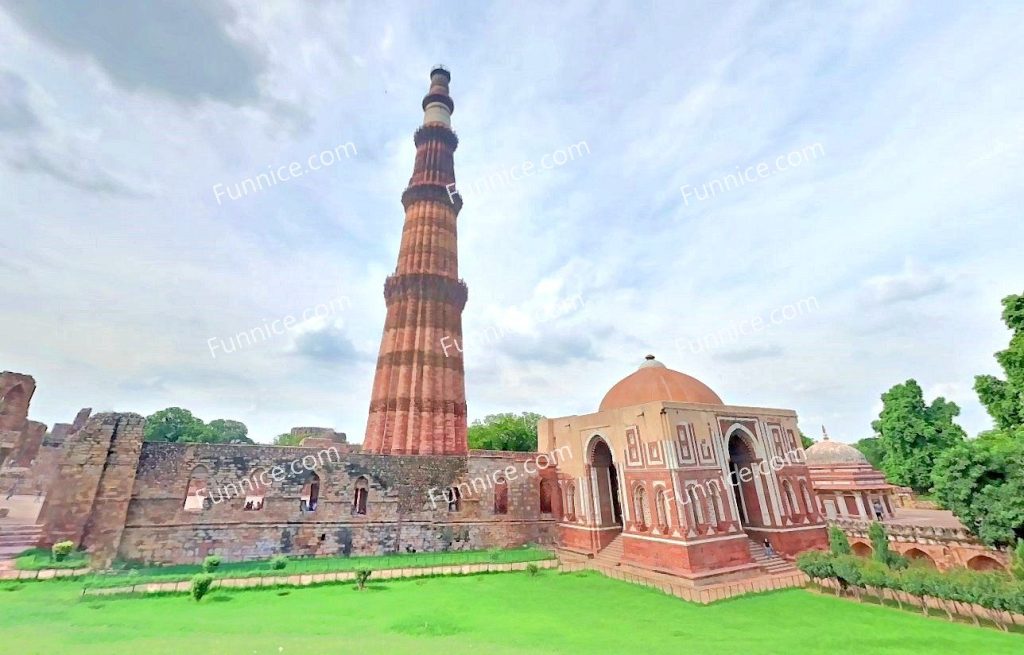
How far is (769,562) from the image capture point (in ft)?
49.1

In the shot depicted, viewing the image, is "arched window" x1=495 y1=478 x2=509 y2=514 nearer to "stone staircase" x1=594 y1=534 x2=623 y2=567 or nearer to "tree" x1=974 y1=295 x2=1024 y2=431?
"stone staircase" x1=594 y1=534 x2=623 y2=567

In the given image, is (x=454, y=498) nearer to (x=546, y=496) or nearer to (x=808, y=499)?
(x=546, y=496)

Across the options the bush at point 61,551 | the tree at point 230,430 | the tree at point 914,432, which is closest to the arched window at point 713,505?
the bush at point 61,551

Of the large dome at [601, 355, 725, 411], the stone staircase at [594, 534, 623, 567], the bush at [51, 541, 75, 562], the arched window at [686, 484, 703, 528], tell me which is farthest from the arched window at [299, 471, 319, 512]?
the arched window at [686, 484, 703, 528]

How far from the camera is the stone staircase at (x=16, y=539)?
12988 mm

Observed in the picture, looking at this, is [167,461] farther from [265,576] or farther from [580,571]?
[580,571]

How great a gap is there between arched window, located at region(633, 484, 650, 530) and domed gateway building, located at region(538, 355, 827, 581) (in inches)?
1.4

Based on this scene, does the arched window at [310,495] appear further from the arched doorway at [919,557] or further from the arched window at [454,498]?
the arched doorway at [919,557]

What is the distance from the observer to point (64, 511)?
13.0m

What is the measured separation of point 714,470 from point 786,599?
411 centimetres

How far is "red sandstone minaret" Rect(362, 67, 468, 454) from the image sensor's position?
24.0 m

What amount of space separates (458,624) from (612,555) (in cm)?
881

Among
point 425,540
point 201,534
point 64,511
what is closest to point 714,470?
point 425,540

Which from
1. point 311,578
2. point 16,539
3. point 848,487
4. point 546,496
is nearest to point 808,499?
point 848,487
